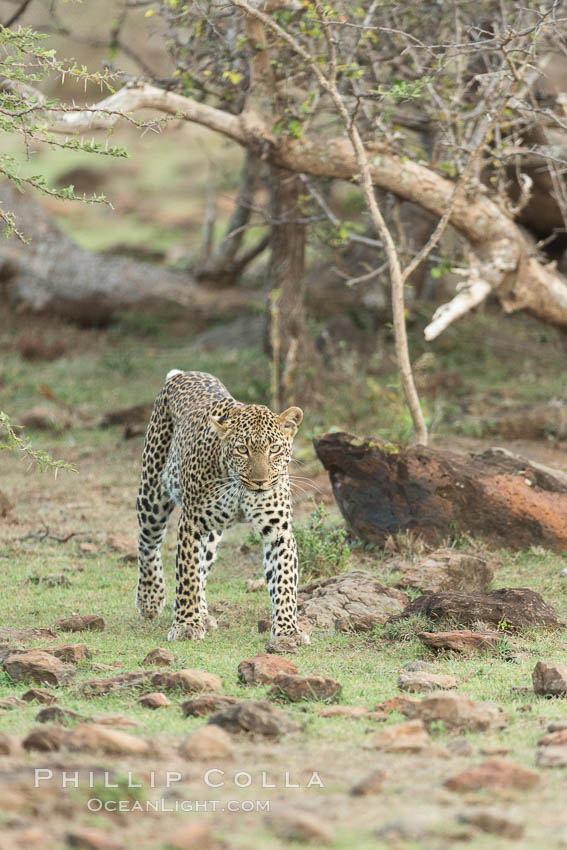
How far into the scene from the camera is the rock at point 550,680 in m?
6.48

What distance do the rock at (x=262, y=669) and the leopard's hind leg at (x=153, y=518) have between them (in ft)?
7.40

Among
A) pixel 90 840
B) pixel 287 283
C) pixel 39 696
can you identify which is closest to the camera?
pixel 90 840

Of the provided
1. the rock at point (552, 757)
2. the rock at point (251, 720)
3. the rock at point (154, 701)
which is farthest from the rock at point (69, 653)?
the rock at point (552, 757)

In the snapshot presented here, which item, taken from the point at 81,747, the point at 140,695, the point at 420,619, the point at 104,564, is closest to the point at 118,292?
the point at 104,564

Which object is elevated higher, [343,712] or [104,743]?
[104,743]

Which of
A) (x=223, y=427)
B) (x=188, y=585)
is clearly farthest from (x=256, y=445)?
(x=188, y=585)

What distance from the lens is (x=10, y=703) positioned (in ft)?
20.3

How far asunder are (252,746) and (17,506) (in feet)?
24.5

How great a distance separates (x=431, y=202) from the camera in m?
12.7

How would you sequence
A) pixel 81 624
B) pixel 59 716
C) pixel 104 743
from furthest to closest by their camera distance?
pixel 81 624 < pixel 59 716 < pixel 104 743

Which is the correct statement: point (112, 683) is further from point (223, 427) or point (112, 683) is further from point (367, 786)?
point (367, 786)

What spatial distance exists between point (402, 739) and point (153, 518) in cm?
410

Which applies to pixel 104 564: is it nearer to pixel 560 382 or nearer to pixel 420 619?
pixel 420 619

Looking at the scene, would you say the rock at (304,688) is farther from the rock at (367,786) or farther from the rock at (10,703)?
the rock at (367,786)
